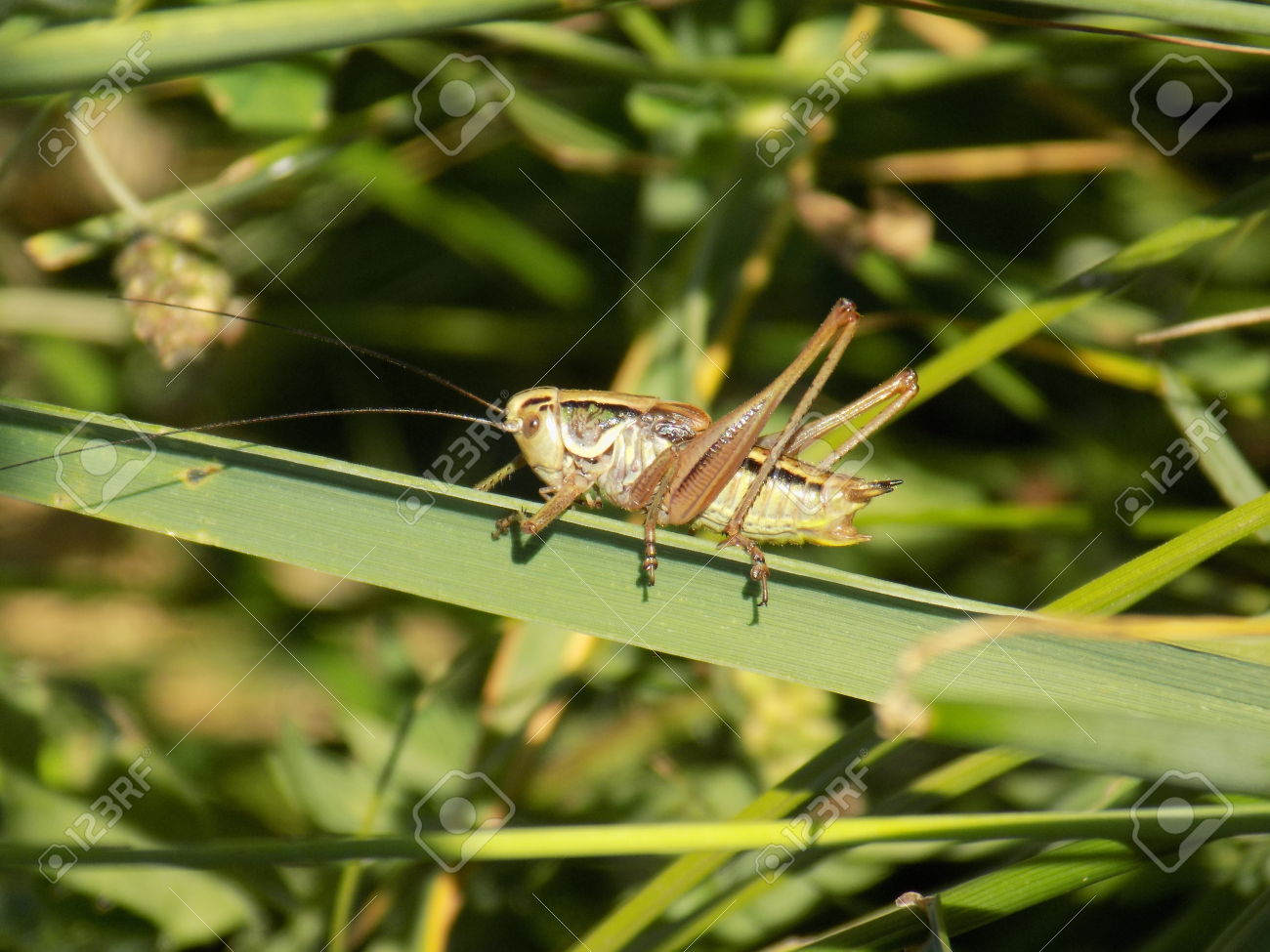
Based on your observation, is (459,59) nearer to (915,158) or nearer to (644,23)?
(644,23)

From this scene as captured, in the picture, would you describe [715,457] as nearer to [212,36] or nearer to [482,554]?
[482,554]

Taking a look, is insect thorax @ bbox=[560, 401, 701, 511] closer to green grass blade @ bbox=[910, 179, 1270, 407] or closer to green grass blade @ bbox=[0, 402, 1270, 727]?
green grass blade @ bbox=[0, 402, 1270, 727]

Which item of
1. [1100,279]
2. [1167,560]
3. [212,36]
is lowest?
[1167,560]

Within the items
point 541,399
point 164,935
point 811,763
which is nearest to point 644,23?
point 541,399

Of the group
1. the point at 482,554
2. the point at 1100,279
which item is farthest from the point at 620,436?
the point at 1100,279

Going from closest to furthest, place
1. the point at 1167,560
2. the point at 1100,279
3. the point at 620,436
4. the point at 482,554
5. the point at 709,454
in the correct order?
the point at 1167,560 < the point at 482,554 < the point at 1100,279 < the point at 709,454 < the point at 620,436

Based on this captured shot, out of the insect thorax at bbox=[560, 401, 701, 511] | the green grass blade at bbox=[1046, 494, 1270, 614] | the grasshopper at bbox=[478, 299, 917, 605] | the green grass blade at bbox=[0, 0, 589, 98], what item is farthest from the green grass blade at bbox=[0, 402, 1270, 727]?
the green grass blade at bbox=[0, 0, 589, 98]

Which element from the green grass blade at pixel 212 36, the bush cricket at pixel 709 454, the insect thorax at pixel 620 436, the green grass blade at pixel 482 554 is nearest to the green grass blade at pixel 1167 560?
the green grass blade at pixel 482 554

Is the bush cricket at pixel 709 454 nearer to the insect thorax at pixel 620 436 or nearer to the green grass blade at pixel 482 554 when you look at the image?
the insect thorax at pixel 620 436
